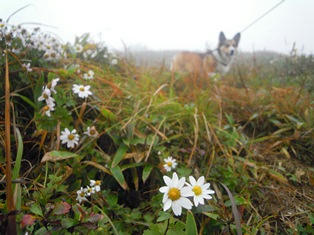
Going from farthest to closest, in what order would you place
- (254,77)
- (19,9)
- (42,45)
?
(254,77), (42,45), (19,9)

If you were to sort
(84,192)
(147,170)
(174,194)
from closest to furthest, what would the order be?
(174,194)
(84,192)
(147,170)

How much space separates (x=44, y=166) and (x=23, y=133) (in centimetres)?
27

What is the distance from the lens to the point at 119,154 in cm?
111

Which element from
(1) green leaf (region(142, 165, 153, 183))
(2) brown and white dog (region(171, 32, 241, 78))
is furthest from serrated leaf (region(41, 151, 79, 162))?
(2) brown and white dog (region(171, 32, 241, 78))

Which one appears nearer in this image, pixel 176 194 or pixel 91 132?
pixel 176 194

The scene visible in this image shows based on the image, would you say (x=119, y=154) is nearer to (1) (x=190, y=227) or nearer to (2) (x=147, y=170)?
(2) (x=147, y=170)

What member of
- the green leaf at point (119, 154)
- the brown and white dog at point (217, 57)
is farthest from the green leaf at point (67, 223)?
the brown and white dog at point (217, 57)

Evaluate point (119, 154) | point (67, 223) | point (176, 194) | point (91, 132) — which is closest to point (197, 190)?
point (176, 194)

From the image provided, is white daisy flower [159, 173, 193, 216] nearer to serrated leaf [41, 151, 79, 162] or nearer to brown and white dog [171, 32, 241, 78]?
serrated leaf [41, 151, 79, 162]

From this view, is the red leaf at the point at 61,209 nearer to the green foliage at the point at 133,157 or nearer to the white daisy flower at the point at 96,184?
the green foliage at the point at 133,157

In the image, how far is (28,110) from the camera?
4.08ft

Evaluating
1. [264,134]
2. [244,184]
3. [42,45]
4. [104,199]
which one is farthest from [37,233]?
[264,134]

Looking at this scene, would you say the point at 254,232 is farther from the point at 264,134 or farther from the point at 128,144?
the point at 264,134

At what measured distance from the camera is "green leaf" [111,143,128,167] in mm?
1062
